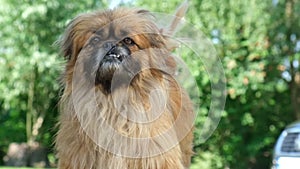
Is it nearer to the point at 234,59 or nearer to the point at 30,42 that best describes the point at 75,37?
the point at 234,59

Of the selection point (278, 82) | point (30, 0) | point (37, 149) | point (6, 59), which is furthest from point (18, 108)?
point (278, 82)

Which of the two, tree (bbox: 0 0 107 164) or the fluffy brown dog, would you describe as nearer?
the fluffy brown dog

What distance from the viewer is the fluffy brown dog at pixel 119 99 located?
5.03 m

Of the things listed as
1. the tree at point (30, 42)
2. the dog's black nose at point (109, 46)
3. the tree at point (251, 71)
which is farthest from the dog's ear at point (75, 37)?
the tree at point (30, 42)

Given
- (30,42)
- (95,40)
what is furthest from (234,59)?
(95,40)

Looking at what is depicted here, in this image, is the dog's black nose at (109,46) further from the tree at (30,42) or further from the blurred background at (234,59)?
the tree at (30,42)

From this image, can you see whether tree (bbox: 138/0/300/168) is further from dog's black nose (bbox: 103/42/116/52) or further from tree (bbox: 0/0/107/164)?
dog's black nose (bbox: 103/42/116/52)

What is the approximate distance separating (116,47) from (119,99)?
464 mm

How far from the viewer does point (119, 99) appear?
514cm

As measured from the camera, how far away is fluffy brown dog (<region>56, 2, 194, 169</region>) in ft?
16.5

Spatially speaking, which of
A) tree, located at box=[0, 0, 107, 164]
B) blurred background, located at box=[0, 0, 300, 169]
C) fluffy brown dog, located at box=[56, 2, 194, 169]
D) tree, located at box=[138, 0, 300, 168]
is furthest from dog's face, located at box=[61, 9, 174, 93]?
tree, located at box=[0, 0, 107, 164]

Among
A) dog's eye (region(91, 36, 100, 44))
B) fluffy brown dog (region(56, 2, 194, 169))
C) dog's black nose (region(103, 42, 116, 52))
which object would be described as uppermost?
dog's eye (region(91, 36, 100, 44))

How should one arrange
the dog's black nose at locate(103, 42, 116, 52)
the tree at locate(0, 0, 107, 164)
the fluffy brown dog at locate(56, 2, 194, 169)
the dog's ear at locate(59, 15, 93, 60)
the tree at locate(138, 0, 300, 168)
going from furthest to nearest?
1. the tree at locate(0, 0, 107, 164)
2. the tree at locate(138, 0, 300, 168)
3. the dog's ear at locate(59, 15, 93, 60)
4. the fluffy brown dog at locate(56, 2, 194, 169)
5. the dog's black nose at locate(103, 42, 116, 52)

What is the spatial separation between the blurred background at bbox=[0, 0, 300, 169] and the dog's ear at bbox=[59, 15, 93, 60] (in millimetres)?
8892
